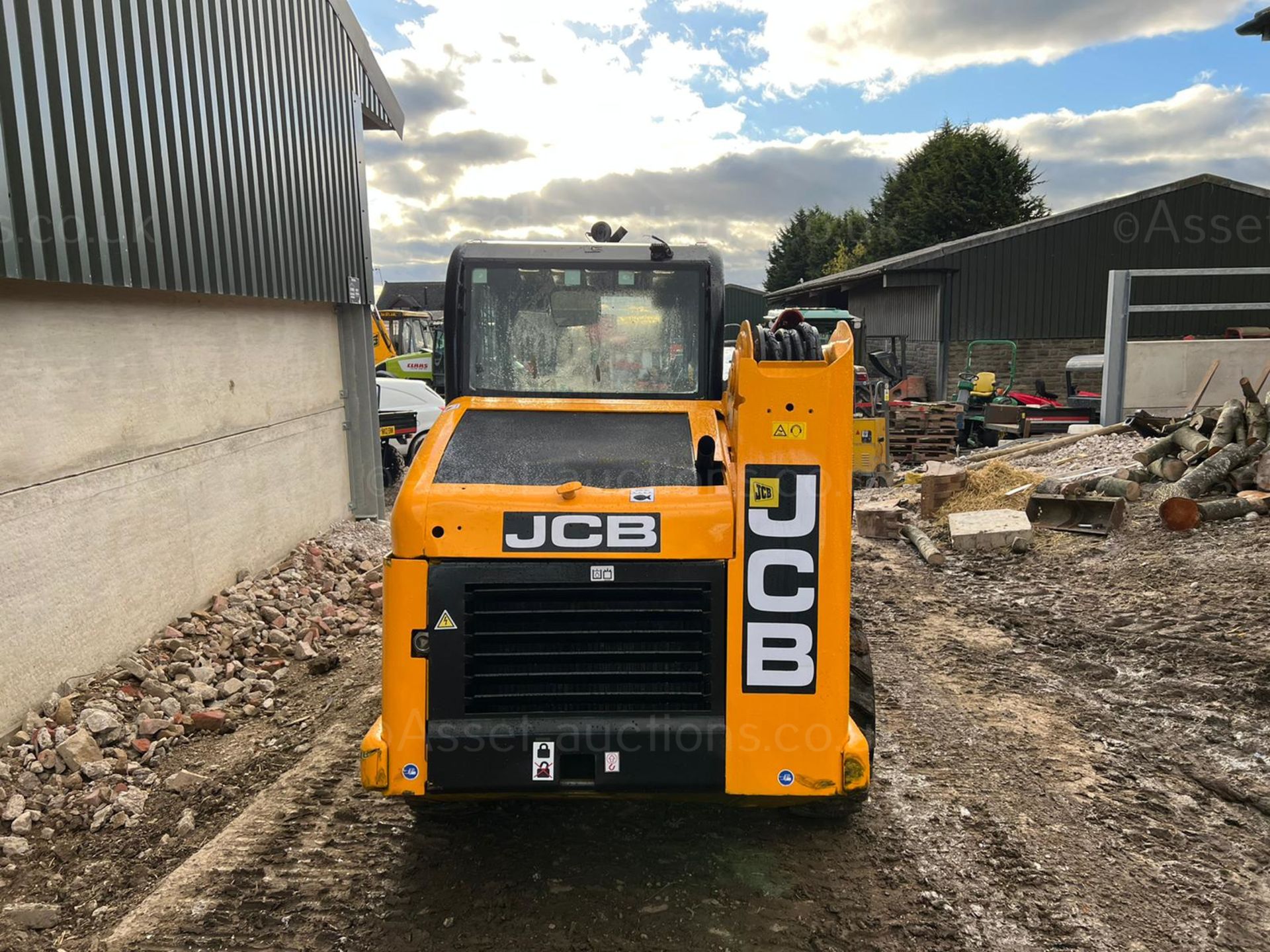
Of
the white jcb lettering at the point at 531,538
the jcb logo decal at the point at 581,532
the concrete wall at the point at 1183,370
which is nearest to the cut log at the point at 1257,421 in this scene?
the concrete wall at the point at 1183,370

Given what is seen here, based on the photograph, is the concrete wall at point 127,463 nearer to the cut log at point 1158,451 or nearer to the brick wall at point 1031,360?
the cut log at point 1158,451

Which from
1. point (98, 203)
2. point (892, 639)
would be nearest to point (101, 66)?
point (98, 203)

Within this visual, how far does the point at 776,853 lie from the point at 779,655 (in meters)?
1.17

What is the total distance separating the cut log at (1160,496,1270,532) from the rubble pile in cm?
774

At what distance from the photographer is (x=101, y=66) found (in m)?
6.45

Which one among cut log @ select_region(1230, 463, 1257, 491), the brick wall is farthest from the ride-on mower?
cut log @ select_region(1230, 463, 1257, 491)

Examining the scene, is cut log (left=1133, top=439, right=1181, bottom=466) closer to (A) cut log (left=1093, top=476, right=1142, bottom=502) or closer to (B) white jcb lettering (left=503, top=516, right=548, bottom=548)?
(A) cut log (left=1093, top=476, right=1142, bottom=502)

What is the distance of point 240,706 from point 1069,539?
26.3ft

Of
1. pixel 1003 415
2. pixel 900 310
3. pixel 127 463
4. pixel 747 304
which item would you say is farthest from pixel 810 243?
pixel 127 463

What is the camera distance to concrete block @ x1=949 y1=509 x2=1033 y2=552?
977 cm

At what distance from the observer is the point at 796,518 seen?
3559 millimetres

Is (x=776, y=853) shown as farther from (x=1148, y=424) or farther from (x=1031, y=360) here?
(x=1031, y=360)

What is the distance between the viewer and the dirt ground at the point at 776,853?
12.0ft

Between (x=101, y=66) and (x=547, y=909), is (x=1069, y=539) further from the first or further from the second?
(x=101, y=66)
